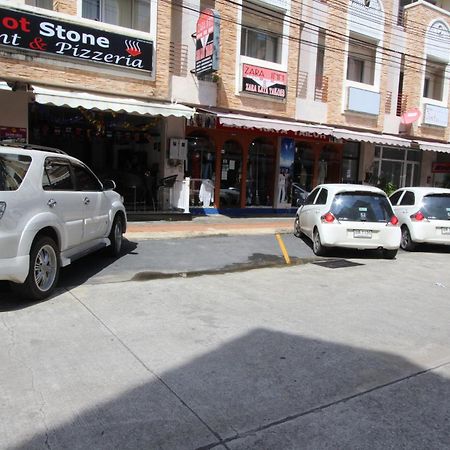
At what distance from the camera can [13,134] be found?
1308 cm

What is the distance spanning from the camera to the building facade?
12898 millimetres

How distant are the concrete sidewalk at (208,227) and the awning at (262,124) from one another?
9.77 ft

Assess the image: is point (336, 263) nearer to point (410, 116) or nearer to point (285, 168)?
point (285, 168)

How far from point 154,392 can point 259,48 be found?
15642 mm

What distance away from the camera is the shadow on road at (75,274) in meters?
5.97

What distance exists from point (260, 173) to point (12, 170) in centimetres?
1373

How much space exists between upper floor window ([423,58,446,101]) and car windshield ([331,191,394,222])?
48.5 feet

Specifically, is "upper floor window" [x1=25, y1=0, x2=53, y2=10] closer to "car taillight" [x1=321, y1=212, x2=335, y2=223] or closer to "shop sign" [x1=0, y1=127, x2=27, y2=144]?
"shop sign" [x1=0, y1=127, x2=27, y2=144]

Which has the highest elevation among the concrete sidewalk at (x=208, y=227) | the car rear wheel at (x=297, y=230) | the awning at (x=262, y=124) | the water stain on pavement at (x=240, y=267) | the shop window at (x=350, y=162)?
the awning at (x=262, y=124)

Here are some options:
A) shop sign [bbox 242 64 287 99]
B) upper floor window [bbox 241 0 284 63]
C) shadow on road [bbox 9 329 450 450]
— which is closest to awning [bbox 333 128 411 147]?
shop sign [bbox 242 64 287 99]

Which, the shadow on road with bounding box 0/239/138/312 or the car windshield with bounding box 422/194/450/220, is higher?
the car windshield with bounding box 422/194/450/220

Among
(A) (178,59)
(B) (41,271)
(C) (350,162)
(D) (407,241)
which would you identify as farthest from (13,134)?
(C) (350,162)

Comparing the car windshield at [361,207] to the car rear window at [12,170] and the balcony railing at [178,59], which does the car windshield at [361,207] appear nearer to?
the car rear window at [12,170]

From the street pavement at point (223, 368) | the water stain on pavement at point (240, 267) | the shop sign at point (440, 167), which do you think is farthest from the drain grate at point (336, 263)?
the shop sign at point (440, 167)
